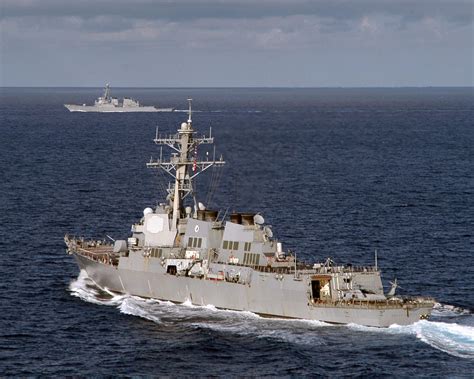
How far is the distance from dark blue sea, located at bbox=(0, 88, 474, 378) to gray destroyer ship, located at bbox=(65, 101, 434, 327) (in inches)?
Result: 34.5

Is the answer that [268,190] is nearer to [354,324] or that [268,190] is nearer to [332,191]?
[332,191]

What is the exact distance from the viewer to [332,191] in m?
107

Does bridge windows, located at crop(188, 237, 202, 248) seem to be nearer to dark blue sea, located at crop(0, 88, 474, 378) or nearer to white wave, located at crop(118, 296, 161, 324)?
dark blue sea, located at crop(0, 88, 474, 378)

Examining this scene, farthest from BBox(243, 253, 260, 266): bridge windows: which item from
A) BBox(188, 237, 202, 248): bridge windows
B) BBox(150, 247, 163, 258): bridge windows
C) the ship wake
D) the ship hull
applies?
BBox(150, 247, 163, 258): bridge windows

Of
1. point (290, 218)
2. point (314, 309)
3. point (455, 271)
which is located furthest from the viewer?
point (290, 218)

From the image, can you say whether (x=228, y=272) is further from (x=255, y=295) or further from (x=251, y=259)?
(x=255, y=295)

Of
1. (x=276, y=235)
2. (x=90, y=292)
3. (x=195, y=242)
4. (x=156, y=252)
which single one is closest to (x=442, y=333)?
(x=195, y=242)

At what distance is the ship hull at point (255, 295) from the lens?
179 feet

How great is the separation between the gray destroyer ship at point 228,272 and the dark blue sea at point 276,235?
876 millimetres

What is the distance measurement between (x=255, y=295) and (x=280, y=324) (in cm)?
296

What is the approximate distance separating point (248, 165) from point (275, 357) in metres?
46.0

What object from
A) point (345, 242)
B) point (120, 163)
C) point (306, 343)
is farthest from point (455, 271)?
point (120, 163)

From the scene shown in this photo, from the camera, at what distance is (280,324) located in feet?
184

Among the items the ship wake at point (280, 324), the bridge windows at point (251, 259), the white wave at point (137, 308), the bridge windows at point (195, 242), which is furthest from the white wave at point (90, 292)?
the bridge windows at point (251, 259)
